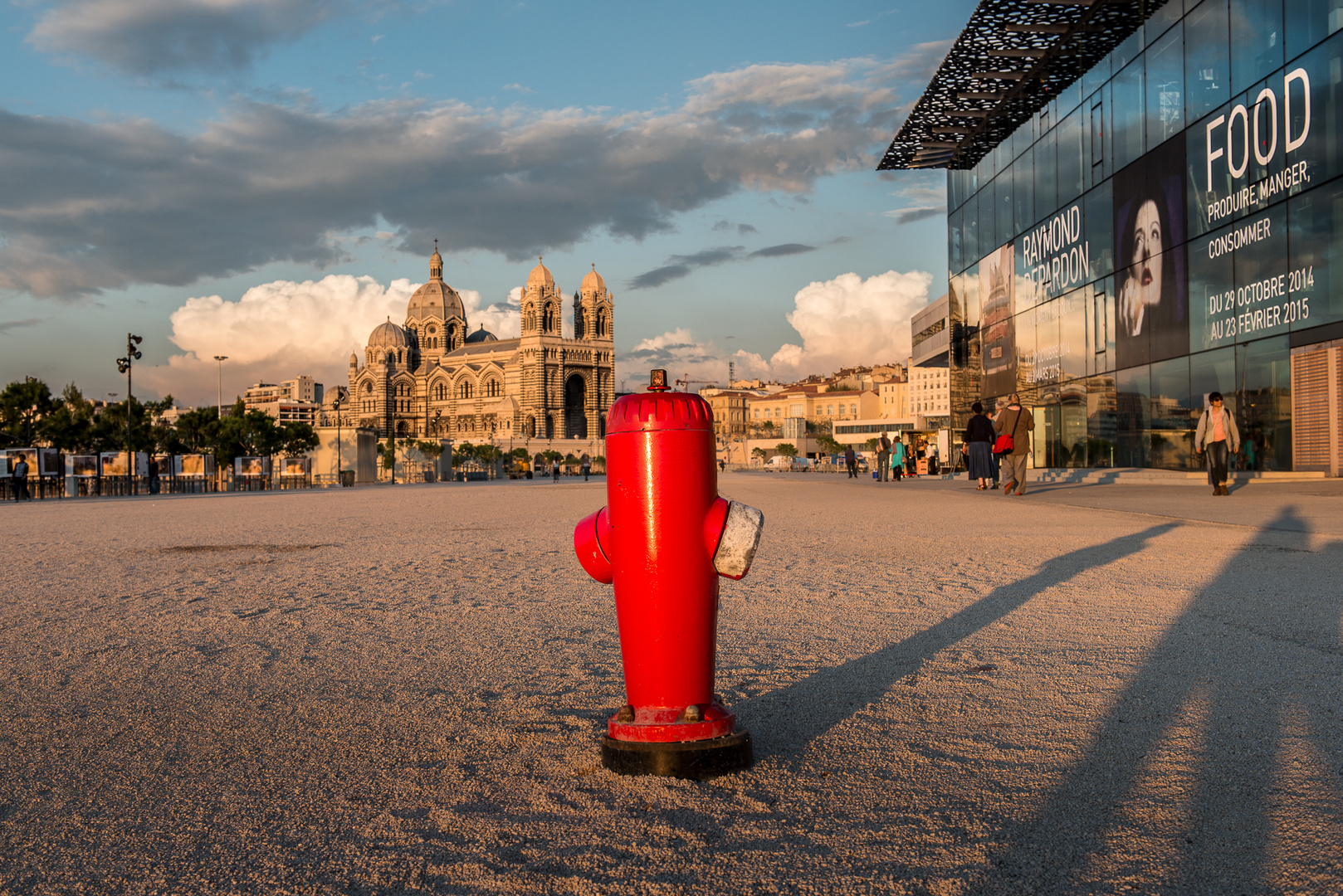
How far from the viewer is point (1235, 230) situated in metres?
18.7

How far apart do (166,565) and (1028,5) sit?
22193mm

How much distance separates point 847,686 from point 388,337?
4947 inches

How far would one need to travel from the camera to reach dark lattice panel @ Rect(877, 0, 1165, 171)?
22.9 metres

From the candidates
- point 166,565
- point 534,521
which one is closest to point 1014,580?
point 166,565

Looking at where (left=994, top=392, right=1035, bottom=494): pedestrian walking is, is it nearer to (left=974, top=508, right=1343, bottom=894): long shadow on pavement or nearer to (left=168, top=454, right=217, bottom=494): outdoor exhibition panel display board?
Result: (left=974, top=508, right=1343, bottom=894): long shadow on pavement

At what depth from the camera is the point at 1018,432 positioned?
16.2 m

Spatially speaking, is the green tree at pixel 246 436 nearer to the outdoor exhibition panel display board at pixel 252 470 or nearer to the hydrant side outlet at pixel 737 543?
the outdoor exhibition panel display board at pixel 252 470

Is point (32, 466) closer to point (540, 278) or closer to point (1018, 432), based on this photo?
point (1018, 432)

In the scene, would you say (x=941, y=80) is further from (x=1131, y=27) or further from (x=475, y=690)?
(x=475, y=690)

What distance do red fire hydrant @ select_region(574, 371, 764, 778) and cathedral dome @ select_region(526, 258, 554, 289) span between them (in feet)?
374

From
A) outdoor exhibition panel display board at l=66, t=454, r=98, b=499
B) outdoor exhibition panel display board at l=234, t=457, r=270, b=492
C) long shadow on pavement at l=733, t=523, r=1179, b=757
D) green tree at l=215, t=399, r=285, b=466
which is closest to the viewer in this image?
long shadow on pavement at l=733, t=523, r=1179, b=757

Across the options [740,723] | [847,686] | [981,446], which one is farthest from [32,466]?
[740,723]

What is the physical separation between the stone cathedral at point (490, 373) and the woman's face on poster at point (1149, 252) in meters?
87.3

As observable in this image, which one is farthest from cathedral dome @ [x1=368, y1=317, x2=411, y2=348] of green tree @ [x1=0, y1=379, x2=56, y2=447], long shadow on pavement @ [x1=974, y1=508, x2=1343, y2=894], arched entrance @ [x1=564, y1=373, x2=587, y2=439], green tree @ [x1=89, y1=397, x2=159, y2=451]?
long shadow on pavement @ [x1=974, y1=508, x2=1343, y2=894]
